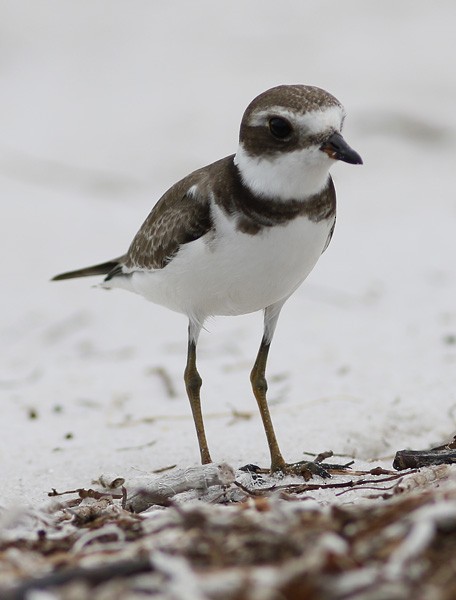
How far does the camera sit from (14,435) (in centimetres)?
480

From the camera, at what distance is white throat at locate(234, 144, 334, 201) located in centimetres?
356

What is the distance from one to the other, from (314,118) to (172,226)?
0.85m

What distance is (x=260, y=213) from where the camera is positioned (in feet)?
12.0

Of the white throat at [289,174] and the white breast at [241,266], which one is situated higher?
the white throat at [289,174]

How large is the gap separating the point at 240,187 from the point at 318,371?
82.2 inches

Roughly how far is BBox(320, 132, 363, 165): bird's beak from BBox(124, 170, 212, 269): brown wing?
56cm

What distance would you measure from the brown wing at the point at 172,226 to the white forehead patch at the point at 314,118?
48cm

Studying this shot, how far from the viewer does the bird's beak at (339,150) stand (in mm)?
3453

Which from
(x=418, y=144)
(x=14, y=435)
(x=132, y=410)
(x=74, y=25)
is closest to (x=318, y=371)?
(x=132, y=410)

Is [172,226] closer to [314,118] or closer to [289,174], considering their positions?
[289,174]

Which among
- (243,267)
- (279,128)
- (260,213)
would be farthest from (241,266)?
(279,128)

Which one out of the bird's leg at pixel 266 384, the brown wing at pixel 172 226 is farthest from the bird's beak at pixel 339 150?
the bird's leg at pixel 266 384

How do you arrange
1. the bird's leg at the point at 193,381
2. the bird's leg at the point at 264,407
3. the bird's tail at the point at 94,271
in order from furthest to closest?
the bird's tail at the point at 94,271 → the bird's leg at the point at 193,381 → the bird's leg at the point at 264,407

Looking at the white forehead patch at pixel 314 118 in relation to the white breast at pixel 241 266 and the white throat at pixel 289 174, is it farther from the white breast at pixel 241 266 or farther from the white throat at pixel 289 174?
the white breast at pixel 241 266
